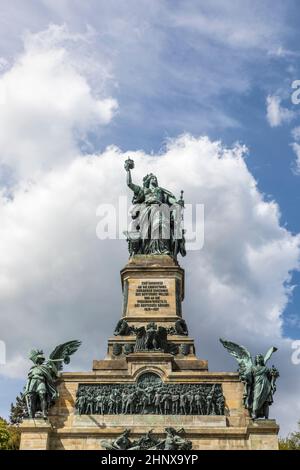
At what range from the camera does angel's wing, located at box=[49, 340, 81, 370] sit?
1147 inches

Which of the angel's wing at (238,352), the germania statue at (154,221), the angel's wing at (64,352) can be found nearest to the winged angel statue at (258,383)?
the angel's wing at (238,352)

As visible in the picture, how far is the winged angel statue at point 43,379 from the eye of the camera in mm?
27297

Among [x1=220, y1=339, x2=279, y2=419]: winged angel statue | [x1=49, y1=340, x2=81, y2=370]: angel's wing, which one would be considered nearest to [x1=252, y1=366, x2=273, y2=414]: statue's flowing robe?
[x1=220, y1=339, x2=279, y2=419]: winged angel statue

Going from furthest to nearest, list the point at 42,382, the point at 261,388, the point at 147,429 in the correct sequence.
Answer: the point at 42,382 < the point at 261,388 < the point at 147,429

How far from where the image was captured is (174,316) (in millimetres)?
31594

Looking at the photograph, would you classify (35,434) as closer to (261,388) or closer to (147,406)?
(147,406)

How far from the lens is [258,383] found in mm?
27328

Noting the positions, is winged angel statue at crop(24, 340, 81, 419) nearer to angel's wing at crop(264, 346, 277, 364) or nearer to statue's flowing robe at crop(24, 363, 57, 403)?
statue's flowing robe at crop(24, 363, 57, 403)

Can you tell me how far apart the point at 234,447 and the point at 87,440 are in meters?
6.24

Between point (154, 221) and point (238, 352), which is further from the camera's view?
point (154, 221)

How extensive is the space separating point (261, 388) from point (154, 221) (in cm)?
1195

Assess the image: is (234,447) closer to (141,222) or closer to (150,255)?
(150,255)

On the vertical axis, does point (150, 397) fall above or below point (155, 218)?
below

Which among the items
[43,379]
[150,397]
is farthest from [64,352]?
[150,397]
